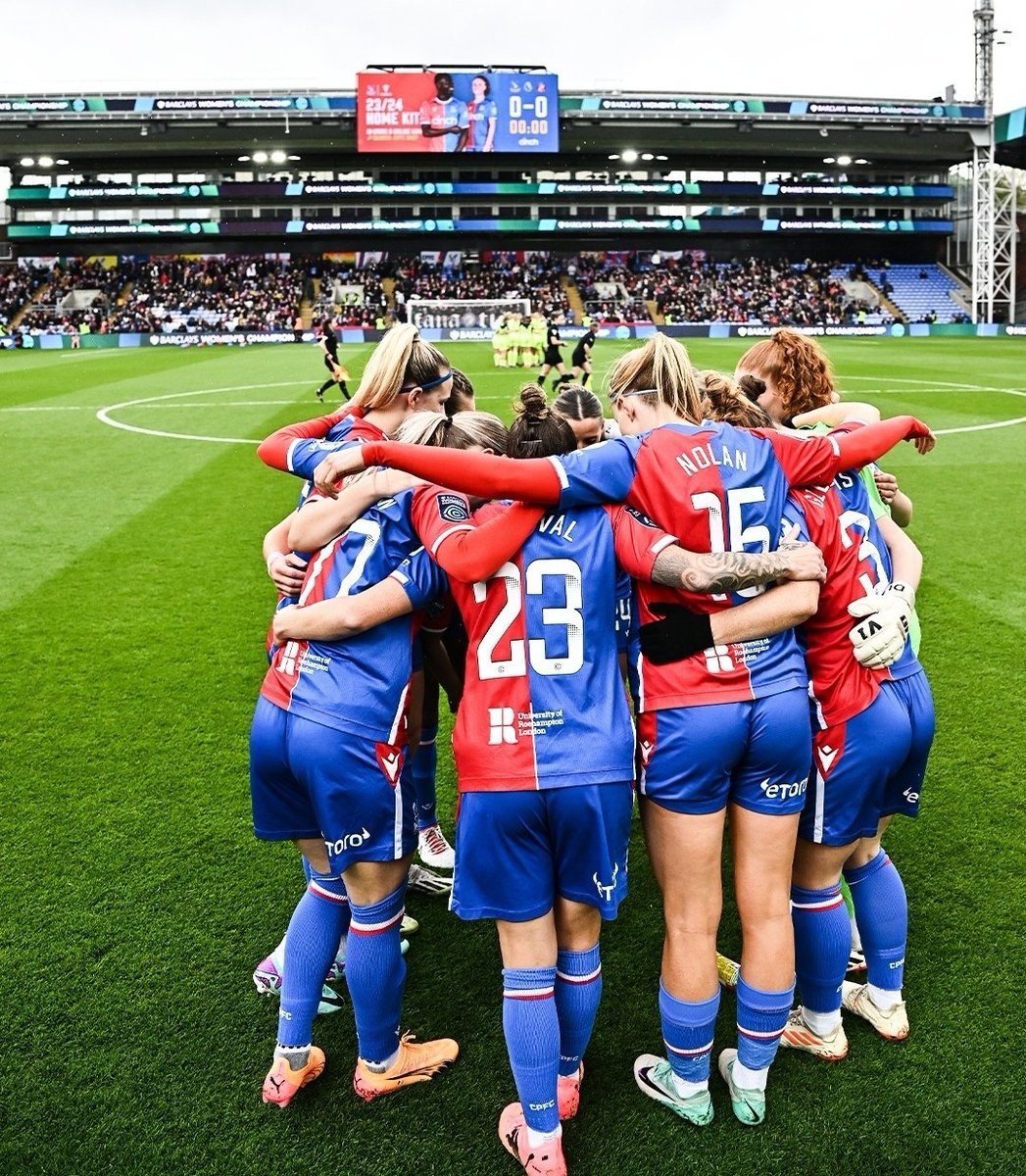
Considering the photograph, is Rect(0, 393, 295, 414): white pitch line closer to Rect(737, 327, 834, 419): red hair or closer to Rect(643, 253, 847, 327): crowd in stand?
Rect(737, 327, 834, 419): red hair

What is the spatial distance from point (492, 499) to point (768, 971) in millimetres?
1872

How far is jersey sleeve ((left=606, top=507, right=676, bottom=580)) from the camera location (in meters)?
3.25

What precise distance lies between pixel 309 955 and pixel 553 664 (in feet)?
4.83

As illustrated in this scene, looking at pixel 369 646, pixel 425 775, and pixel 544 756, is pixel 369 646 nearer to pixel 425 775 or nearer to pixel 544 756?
A: pixel 544 756

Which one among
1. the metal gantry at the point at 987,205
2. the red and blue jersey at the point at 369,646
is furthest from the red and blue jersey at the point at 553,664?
the metal gantry at the point at 987,205

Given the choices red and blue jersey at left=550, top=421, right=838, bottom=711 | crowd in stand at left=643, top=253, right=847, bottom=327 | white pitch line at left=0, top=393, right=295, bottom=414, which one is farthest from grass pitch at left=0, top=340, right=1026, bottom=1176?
crowd in stand at left=643, top=253, right=847, bottom=327

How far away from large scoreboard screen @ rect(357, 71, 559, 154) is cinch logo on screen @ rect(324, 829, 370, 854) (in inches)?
2564

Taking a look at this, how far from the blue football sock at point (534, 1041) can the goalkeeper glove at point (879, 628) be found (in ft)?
5.03

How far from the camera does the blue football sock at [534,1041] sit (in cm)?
324

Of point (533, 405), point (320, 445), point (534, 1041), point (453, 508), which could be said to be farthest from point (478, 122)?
point (534, 1041)

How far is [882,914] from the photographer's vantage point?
390 cm

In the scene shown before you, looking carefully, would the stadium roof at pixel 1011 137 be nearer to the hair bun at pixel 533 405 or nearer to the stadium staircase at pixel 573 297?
the stadium staircase at pixel 573 297

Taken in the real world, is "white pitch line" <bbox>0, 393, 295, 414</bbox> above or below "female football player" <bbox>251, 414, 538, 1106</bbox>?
above

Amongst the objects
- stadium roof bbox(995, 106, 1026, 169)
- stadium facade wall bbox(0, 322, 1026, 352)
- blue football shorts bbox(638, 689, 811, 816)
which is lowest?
blue football shorts bbox(638, 689, 811, 816)
